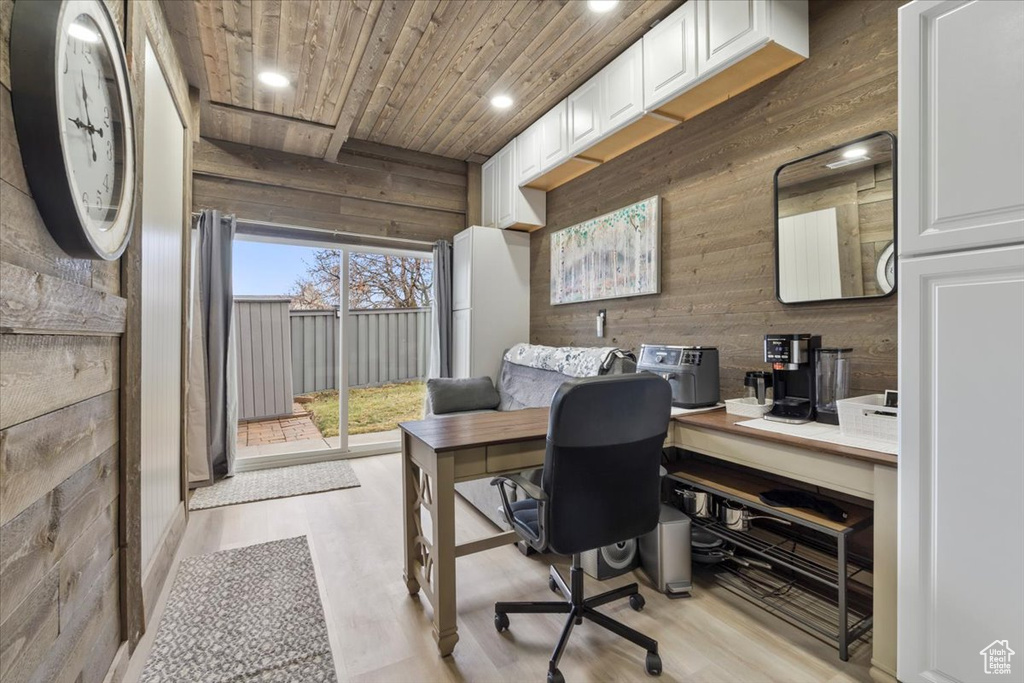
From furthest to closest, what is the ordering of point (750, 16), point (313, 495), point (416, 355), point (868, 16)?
1. point (416, 355)
2. point (313, 495)
3. point (750, 16)
4. point (868, 16)

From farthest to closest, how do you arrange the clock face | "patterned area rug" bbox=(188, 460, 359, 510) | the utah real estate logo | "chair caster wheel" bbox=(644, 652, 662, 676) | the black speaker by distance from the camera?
"patterned area rug" bbox=(188, 460, 359, 510) < the black speaker < "chair caster wheel" bbox=(644, 652, 662, 676) < the utah real estate logo < the clock face

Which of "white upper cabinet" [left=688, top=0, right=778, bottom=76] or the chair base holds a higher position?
"white upper cabinet" [left=688, top=0, right=778, bottom=76]

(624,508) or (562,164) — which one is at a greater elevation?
(562,164)

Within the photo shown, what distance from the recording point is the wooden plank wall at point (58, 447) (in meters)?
0.87

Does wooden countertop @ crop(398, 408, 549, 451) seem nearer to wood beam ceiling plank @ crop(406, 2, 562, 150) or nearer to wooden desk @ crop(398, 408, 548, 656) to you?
wooden desk @ crop(398, 408, 548, 656)

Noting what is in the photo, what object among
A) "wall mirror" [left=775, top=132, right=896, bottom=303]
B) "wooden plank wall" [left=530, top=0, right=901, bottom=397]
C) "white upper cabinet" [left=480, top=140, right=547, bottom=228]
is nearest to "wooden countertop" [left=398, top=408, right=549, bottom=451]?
"wooden plank wall" [left=530, top=0, right=901, bottom=397]

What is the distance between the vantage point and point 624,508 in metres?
1.56

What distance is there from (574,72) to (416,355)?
3.02 meters

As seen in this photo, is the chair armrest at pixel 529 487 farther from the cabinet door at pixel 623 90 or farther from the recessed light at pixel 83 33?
the cabinet door at pixel 623 90

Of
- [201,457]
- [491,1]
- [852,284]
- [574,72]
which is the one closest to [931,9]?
[852,284]

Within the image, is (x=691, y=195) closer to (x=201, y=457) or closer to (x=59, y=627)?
(x=59, y=627)

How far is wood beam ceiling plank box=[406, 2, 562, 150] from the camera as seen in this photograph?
244 centimetres

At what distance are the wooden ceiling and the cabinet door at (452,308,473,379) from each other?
1715mm

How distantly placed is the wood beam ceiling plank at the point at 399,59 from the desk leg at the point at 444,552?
92.9 inches
